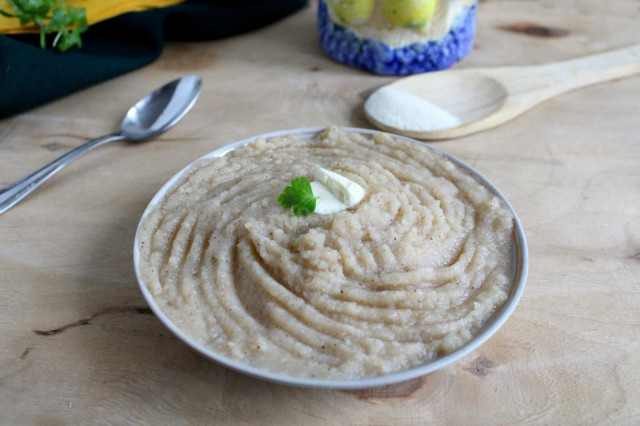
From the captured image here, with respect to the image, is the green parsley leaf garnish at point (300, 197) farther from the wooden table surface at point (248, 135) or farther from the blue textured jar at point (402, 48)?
the blue textured jar at point (402, 48)

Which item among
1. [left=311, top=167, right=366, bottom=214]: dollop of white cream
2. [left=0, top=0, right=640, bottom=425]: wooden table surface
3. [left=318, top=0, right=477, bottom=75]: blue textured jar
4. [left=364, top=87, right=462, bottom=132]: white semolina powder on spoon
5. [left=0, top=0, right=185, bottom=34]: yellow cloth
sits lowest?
[left=0, top=0, right=640, bottom=425]: wooden table surface

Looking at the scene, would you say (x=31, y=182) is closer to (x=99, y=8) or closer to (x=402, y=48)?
(x=99, y=8)

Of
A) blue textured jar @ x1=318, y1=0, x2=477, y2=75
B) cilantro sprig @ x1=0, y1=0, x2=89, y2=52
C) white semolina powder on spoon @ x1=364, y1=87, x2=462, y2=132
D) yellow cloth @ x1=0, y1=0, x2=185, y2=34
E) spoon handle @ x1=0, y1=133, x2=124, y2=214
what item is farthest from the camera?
blue textured jar @ x1=318, y1=0, x2=477, y2=75

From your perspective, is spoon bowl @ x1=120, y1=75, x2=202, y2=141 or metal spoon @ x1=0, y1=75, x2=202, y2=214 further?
spoon bowl @ x1=120, y1=75, x2=202, y2=141

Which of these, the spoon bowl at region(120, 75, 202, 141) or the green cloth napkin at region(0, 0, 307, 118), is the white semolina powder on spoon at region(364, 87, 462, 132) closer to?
the spoon bowl at region(120, 75, 202, 141)

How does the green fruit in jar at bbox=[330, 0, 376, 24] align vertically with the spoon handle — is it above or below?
above

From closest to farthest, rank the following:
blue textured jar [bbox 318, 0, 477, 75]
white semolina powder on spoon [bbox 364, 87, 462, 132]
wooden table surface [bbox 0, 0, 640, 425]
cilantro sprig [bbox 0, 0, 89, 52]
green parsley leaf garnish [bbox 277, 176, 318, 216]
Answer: wooden table surface [bbox 0, 0, 640, 425]
green parsley leaf garnish [bbox 277, 176, 318, 216]
white semolina powder on spoon [bbox 364, 87, 462, 132]
cilantro sprig [bbox 0, 0, 89, 52]
blue textured jar [bbox 318, 0, 477, 75]

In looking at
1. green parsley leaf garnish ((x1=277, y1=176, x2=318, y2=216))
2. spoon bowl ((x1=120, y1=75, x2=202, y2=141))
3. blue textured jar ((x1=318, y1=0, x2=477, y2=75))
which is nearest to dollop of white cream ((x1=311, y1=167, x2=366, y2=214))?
green parsley leaf garnish ((x1=277, y1=176, x2=318, y2=216))

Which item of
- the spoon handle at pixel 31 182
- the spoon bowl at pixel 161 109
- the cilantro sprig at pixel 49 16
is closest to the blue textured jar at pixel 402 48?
the spoon bowl at pixel 161 109
